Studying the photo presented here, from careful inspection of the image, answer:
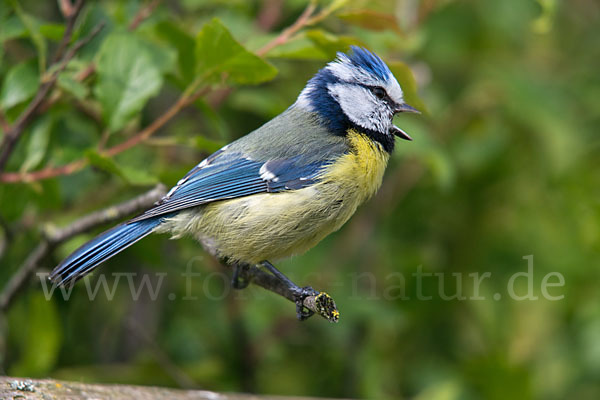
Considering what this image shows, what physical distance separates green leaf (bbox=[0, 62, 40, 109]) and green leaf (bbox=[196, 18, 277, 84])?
0.54 m

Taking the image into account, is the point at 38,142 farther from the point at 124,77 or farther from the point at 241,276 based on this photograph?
the point at 241,276

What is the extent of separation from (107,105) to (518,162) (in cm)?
214

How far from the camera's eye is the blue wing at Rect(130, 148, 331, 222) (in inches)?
90.4

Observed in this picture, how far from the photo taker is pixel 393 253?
339 cm

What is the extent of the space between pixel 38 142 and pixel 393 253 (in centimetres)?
181

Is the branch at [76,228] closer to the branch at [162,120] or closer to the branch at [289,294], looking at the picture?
the branch at [162,120]

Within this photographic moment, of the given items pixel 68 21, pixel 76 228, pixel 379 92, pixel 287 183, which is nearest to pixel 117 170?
pixel 76 228

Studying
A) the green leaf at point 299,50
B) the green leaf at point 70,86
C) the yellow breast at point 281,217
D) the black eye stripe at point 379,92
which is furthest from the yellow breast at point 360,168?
the green leaf at point 70,86

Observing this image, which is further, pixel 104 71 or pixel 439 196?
pixel 439 196

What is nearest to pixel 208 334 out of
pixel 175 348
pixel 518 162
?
pixel 175 348

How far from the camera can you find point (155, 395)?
75.7 inches

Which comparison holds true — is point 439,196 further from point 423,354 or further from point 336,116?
point 336,116

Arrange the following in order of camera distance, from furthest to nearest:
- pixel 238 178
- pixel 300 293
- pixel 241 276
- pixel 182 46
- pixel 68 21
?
pixel 241 276, pixel 238 178, pixel 182 46, pixel 300 293, pixel 68 21

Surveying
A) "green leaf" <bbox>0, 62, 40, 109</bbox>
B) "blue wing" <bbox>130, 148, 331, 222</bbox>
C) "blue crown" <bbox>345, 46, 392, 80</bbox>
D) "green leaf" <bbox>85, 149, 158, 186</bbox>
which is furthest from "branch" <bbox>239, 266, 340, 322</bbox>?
"green leaf" <bbox>0, 62, 40, 109</bbox>
